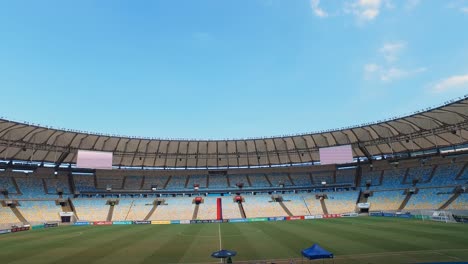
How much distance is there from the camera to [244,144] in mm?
67250

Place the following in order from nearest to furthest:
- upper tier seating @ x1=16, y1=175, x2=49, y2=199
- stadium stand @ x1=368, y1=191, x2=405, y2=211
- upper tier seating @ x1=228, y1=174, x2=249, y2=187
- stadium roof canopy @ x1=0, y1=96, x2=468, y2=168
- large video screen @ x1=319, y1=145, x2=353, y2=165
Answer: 1. stadium roof canopy @ x1=0, y1=96, x2=468, y2=168
2. upper tier seating @ x1=16, y1=175, x2=49, y2=199
3. stadium stand @ x1=368, y1=191, x2=405, y2=211
4. large video screen @ x1=319, y1=145, x2=353, y2=165
5. upper tier seating @ x1=228, y1=174, x2=249, y2=187

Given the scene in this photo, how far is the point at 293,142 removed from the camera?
6531cm

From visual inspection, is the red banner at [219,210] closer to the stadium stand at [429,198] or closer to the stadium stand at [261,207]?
the stadium stand at [261,207]

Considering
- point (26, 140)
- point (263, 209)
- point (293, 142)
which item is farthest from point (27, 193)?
point (293, 142)

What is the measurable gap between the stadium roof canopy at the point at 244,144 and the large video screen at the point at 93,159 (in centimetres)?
312

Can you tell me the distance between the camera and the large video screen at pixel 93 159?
183 feet

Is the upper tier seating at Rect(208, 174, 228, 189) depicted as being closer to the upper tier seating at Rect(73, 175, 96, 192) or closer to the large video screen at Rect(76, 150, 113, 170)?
the large video screen at Rect(76, 150, 113, 170)

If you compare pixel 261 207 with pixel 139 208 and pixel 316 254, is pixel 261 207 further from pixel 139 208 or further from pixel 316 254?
pixel 316 254

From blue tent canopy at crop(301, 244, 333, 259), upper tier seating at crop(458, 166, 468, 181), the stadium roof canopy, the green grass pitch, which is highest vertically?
the stadium roof canopy

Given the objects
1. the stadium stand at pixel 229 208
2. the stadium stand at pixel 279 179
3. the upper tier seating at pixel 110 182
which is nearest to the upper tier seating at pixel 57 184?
the upper tier seating at pixel 110 182

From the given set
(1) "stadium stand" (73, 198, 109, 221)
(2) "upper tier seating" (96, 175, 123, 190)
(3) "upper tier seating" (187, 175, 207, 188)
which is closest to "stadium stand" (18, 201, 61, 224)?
(1) "stadium stand" (73, 198, 109, 221)

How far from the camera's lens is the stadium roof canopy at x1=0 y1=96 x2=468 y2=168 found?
1938 inches

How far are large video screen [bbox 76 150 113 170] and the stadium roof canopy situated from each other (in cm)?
312

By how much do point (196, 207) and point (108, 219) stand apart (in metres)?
17.8
